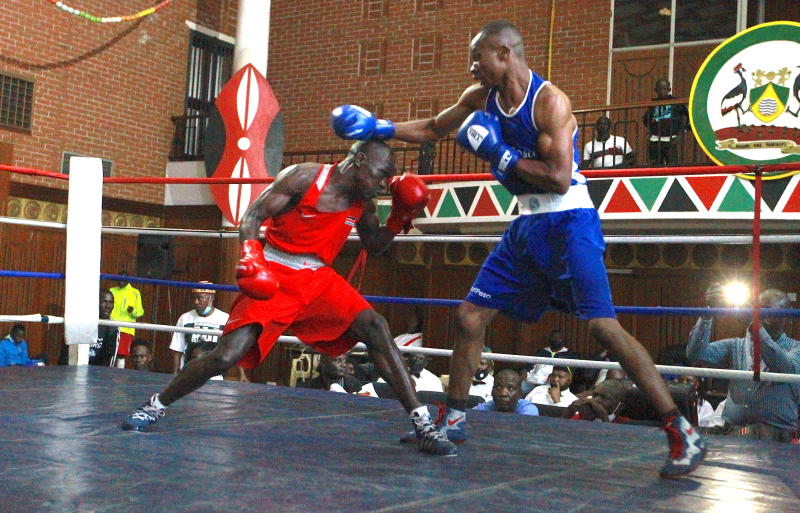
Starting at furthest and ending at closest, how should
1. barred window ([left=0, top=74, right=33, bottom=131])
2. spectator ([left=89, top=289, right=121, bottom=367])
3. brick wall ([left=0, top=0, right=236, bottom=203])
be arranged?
1. brick wall ([left=0, top=0, right=236, bottom=203])
2. barred window ([left=0, top=74, right=33, bottom=131])
3. spectator ([left=89, top=289, right=121, bottom=367])

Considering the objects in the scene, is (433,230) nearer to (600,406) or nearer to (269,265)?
(600,406)

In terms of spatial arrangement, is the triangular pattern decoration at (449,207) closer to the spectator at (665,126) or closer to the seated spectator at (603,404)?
the spectator at (665,126)

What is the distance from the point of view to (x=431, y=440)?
2.23 m

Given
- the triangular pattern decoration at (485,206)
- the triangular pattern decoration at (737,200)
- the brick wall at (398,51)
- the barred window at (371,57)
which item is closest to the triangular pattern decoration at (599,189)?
the triangular pattern decoration at (485,206)

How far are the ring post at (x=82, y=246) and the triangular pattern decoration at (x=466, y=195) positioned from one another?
477 centimetres

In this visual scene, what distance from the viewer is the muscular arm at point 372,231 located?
2.62 m

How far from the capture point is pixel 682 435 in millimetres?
2113

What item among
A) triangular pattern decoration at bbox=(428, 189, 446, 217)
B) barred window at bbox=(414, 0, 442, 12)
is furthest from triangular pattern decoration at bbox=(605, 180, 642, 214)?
barred window at bbox=(414, 0, 442, 12)

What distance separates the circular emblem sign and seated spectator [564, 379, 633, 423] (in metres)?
2.04

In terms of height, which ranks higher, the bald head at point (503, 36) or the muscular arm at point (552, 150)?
the bald head at point (503, 36)

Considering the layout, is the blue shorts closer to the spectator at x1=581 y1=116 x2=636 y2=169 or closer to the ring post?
the ring post

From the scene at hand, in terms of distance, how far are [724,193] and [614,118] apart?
2.31 meters

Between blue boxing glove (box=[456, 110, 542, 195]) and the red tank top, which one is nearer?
blue boxing glove (box=[456, 110, 542, 195])

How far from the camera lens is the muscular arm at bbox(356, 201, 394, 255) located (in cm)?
262
